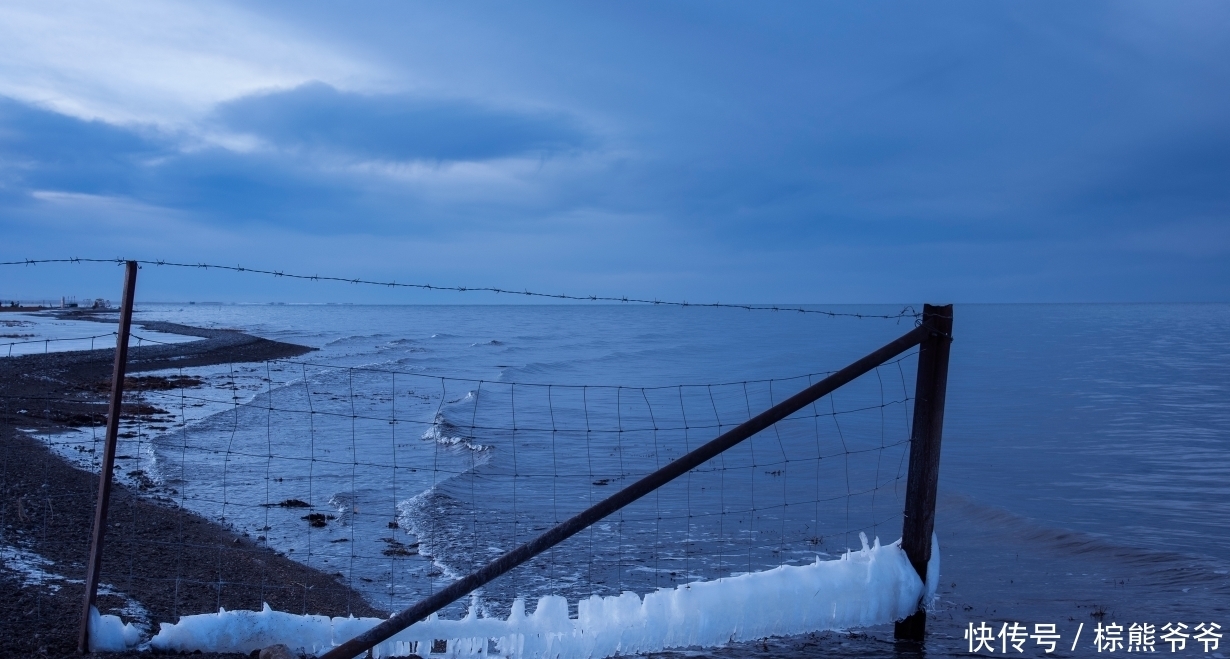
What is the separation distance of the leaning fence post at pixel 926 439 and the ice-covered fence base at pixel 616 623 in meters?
0.37

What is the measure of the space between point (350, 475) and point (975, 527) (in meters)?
10.4

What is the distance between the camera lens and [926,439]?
5324mm

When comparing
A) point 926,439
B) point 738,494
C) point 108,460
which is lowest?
point 738,494

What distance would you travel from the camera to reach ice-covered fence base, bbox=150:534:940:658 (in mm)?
4930

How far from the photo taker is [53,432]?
49.9 ft

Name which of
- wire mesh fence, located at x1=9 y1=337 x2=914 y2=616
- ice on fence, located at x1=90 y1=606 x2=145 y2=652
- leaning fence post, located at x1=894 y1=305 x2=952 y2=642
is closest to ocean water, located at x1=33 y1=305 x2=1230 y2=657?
wire mesh fence, located at x1=9 y1=337 x2=914 y2=616

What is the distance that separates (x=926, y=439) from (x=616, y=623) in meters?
2.51

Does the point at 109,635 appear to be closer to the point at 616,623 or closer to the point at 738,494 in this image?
the point at 616,623

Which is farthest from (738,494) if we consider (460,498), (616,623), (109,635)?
(109,635)

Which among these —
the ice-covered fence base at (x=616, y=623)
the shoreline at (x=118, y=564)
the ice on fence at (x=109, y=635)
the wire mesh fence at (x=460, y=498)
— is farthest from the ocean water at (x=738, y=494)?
the ice on fence at (x=109, y=635)

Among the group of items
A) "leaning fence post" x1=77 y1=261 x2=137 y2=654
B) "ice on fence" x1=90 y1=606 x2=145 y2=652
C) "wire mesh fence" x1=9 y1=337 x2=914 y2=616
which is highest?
"leaning fence post" x1=77 y1=261 x2=137 y2=654

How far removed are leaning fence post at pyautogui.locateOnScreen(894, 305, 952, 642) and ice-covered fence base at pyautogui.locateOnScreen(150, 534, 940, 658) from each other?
371 millimetres

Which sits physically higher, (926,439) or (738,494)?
(926,439)

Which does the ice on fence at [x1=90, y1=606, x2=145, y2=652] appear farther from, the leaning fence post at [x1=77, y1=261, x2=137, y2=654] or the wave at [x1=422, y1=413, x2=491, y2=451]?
the wave at [x1=422, y1=413, x2=491, y2=451]
